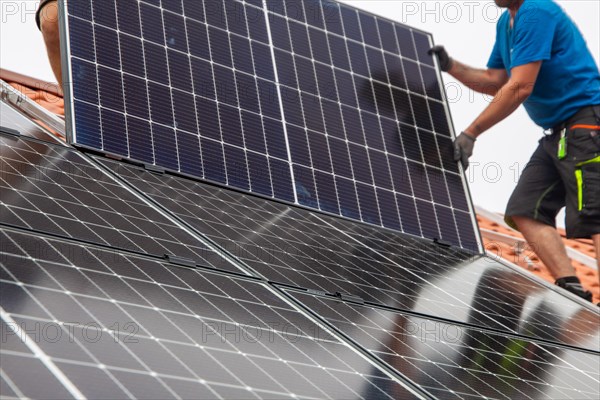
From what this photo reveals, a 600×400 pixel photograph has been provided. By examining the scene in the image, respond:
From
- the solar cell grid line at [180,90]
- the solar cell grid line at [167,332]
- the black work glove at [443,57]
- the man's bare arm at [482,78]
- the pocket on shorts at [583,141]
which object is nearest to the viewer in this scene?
the solar cell grid line at [167,332]

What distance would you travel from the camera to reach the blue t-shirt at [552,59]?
7805 mm

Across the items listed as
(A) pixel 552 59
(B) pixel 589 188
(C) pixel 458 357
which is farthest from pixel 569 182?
(C) pixel 458 357

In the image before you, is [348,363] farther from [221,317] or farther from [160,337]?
[160,337]

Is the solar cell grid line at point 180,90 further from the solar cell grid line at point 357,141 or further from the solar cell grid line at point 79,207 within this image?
the solar cell grid line at point 79,207

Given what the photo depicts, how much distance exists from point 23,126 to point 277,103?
192cm

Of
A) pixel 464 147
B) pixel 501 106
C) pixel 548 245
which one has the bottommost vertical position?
pixel 548 245

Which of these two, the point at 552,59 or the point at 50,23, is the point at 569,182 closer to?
the point at 552,59

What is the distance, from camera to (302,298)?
4.62 meters

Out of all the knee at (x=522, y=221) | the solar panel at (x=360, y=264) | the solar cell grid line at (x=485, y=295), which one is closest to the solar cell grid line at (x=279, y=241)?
the solar panel at (x=360, y=264)

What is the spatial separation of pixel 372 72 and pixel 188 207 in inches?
118

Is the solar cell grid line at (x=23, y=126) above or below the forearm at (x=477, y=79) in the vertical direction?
above

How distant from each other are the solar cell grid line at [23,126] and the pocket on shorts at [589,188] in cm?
398

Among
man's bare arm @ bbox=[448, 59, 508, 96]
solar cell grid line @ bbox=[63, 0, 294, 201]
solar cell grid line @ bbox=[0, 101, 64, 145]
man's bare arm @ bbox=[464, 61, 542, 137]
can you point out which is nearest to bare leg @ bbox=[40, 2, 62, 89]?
solar cell grid line @ bbox=[63, 0, 294, 201]

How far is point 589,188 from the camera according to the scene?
7.61m
